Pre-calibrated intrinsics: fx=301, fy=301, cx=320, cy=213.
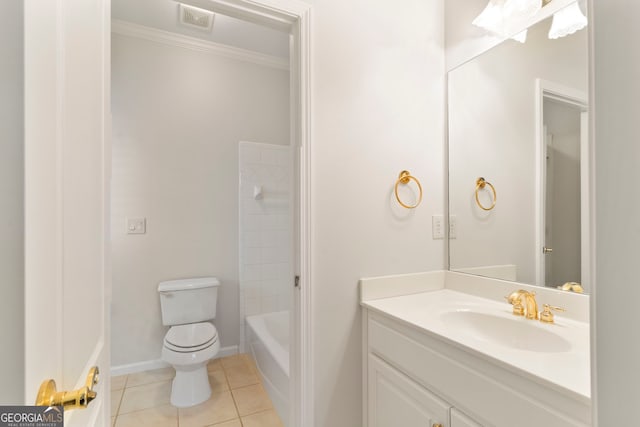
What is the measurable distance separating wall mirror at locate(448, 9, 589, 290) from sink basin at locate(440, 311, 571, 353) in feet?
0.81

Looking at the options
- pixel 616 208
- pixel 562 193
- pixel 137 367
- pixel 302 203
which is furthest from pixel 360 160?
pixel 137 367

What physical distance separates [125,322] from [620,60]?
2.86 meters

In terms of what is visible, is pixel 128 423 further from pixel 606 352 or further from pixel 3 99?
pixel 606 352

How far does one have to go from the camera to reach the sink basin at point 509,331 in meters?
1.07

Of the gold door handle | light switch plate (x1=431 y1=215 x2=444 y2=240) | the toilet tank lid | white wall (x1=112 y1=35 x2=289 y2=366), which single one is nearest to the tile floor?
white wall (x1=112 y1=35 x2=289 y2=366)

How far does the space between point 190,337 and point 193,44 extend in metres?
2.32

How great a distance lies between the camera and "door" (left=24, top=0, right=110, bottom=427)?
356mm

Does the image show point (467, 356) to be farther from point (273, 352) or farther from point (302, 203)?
point (273, 352)

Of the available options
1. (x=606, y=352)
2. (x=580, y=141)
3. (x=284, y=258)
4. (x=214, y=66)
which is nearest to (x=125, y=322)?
(x=284, y=258)

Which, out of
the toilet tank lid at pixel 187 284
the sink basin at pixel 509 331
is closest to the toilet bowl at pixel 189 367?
the toilet tank lid at pixel 187 284

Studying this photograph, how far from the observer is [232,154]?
266 centimetres

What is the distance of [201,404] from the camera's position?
192 centimetres

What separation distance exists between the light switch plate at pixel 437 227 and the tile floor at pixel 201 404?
1403 mm

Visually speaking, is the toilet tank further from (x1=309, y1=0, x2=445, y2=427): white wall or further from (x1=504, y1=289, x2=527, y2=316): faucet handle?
(x1=504, y1=289, x2=527, y2=316): faucet handle
